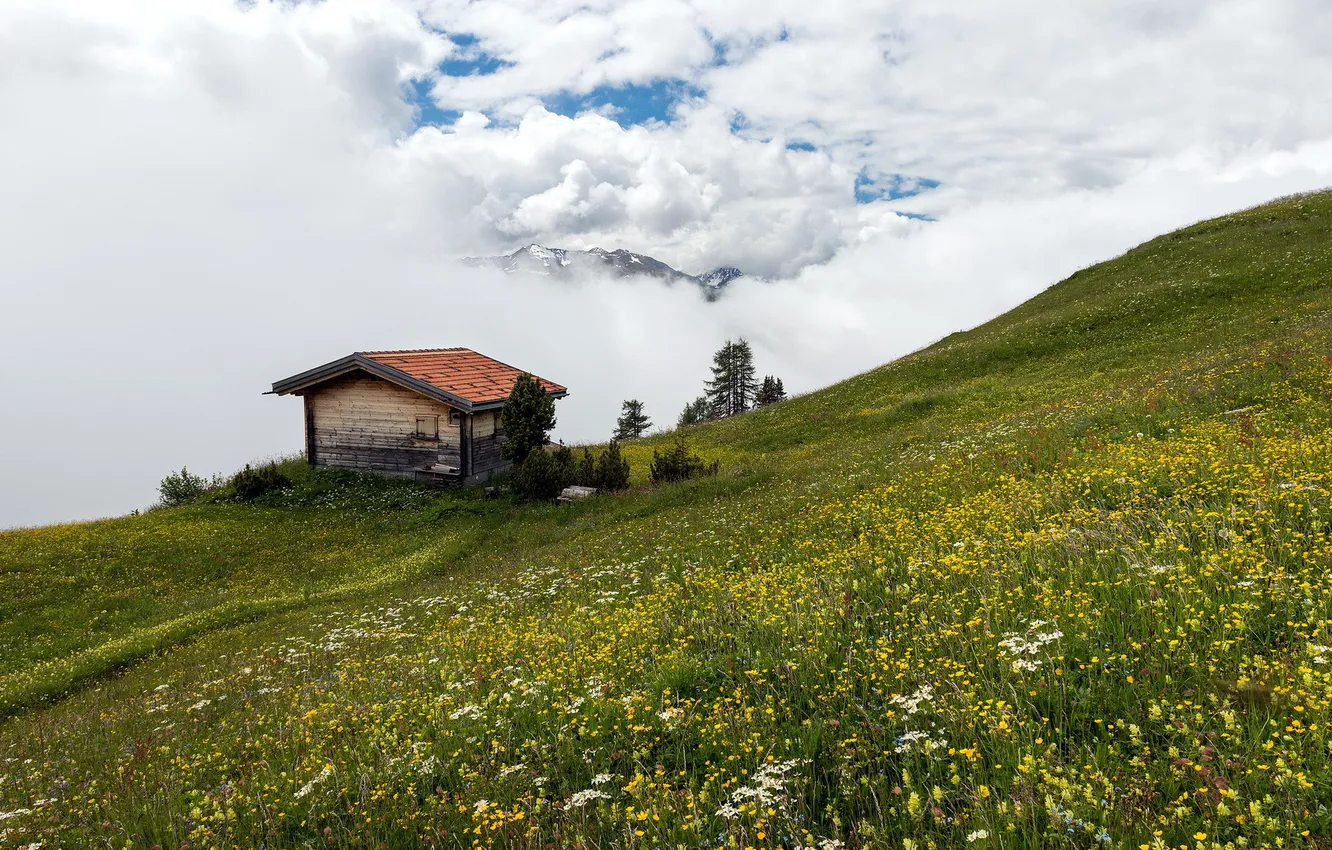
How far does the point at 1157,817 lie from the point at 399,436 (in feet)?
104

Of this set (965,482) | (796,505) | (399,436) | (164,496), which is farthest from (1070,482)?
(164,496)

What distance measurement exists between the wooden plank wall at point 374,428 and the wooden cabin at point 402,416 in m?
0.05

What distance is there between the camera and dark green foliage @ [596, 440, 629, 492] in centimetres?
2688

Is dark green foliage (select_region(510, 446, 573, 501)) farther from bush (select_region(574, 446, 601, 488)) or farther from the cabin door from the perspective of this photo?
the cabin door

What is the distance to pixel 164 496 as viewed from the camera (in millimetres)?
30688

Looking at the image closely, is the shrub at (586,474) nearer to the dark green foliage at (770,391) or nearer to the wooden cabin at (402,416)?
the wooden cabin at (402,416)

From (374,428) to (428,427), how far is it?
301 centimetres

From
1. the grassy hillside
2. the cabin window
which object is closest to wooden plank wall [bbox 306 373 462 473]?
the cabin window

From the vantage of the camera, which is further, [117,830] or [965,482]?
[965,482]

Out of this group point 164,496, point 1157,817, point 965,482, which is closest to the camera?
point 1157,817

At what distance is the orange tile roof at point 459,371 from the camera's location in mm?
30438

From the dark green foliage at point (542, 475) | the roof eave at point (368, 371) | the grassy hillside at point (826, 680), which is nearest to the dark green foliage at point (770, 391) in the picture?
the roof eave at point (368, 371)

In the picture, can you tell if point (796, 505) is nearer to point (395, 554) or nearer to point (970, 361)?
point (395, 554)

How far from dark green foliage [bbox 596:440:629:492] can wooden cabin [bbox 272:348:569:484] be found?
667 centimetres
